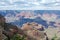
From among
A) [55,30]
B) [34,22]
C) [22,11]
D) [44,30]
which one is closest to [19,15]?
[22,11]

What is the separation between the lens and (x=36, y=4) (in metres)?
1.46

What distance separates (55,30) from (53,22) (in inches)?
3.4

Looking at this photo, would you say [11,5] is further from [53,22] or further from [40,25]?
[53,22]

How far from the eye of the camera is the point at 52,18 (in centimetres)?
146

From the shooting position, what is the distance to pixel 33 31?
1.45 m

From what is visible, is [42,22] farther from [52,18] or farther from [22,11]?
[22,11]

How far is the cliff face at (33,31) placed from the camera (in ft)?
4.74

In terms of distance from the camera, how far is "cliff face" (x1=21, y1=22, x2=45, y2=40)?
4.74 ft

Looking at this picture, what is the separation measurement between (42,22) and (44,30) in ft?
0.29

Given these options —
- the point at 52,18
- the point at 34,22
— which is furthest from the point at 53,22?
the point at 34,22

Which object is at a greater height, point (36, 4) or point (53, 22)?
point (36, 4)

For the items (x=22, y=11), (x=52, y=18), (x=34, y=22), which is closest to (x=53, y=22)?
(x=52, y=18)

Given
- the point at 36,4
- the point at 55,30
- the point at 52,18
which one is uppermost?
the point at 36,4

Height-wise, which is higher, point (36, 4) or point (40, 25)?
point (36, 4)
